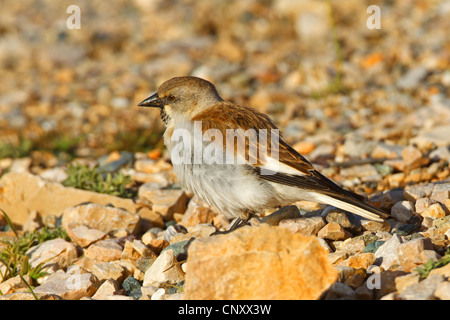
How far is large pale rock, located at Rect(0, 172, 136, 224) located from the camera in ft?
12.7

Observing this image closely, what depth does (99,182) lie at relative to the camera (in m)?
3.98

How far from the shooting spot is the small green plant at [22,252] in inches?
119

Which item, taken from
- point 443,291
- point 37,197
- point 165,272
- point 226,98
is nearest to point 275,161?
point 165,272

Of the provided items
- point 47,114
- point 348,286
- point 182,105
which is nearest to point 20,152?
point 47,114

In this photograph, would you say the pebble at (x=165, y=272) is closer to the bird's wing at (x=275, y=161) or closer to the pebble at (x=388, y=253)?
the bird's wing at (x=275, y=161)

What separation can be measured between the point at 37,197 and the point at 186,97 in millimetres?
1250

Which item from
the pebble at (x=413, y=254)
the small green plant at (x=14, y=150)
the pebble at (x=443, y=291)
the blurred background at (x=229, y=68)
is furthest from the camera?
the blurred background at (x=229, y=68)

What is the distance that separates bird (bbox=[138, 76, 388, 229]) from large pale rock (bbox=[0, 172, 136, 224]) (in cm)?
Result: 84

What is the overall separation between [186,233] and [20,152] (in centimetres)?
218

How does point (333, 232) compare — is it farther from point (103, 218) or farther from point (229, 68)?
point (229, 68)

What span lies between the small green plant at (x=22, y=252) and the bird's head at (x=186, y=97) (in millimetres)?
1010

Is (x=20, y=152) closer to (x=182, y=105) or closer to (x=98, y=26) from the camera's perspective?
(x=182, y=105)

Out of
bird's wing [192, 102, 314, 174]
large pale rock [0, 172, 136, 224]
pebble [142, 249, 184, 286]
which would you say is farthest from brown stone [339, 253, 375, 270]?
large pale rock [0, 172, 136, 224]

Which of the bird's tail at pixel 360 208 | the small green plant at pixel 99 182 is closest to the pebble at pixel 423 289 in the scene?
the bird's tail at pixel 360 208
